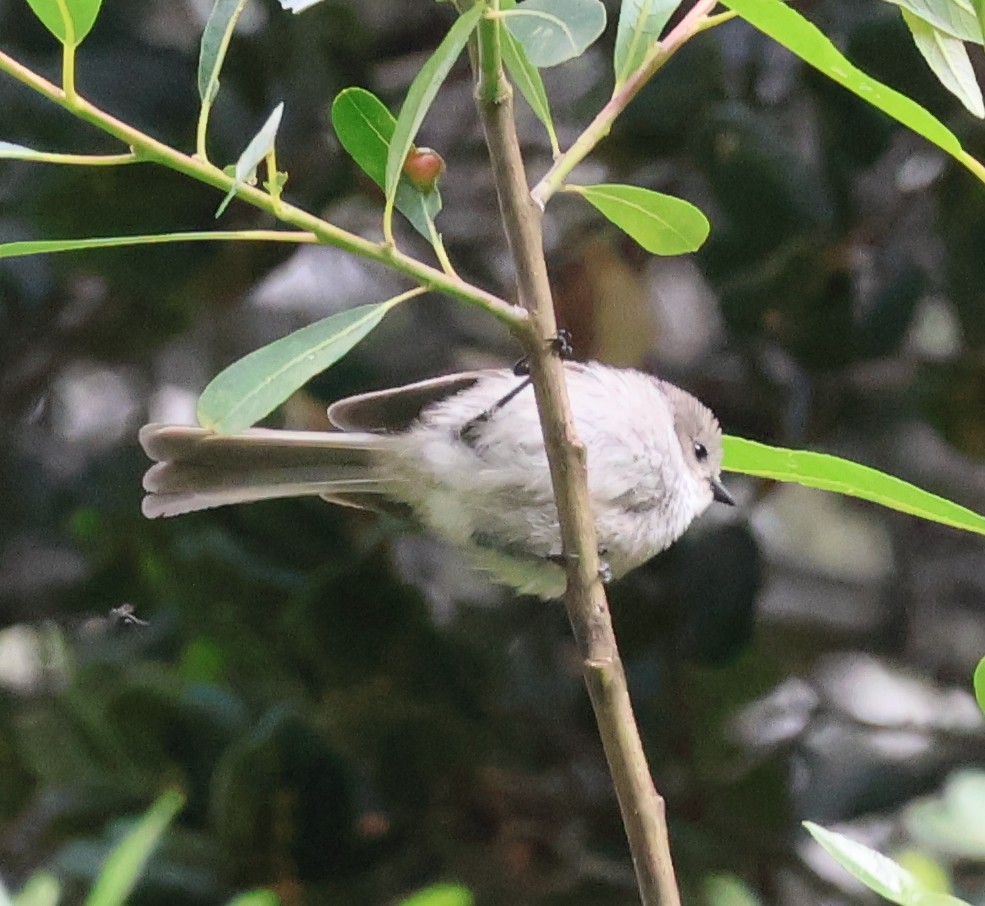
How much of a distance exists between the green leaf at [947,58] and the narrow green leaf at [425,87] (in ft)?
1.06

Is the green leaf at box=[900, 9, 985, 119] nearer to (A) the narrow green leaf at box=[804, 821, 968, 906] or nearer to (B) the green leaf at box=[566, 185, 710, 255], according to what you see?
(B) the green leaf at box=[566, 185, 710, 255]

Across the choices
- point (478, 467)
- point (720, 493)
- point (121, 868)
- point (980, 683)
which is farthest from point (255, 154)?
point (720, 493)

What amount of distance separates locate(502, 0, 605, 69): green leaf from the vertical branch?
1.4 inches

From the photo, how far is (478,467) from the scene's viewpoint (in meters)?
1.57

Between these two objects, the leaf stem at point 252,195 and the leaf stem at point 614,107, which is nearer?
the leaf stem at point 252,195

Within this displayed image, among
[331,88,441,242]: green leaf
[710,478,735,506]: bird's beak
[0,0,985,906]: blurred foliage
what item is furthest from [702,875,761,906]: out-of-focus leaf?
[331,88,441,242]: green leaf

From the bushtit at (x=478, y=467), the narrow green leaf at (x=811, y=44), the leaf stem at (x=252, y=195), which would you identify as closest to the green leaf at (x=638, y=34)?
the narrow green leaf at (x=811, y=44)

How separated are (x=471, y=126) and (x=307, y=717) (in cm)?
103

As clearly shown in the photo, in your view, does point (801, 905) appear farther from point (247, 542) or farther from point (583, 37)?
point (583, 37)

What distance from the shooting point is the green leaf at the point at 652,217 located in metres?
0.88

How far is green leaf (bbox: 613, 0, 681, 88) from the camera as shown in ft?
2.79

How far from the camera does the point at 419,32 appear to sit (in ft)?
6.59

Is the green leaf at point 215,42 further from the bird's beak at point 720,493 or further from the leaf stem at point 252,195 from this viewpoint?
the bird's beak at point 720,493

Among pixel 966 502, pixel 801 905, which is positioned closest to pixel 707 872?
pixel 801 905
